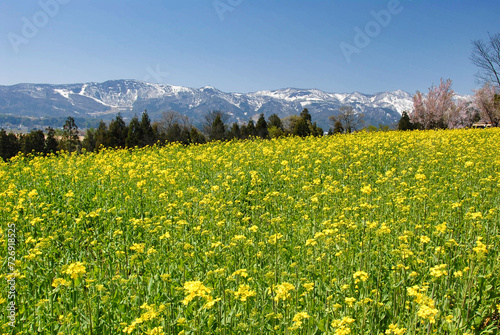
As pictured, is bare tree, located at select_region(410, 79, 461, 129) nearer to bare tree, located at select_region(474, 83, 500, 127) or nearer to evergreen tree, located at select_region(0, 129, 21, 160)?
bare tree, located at select_region(474, 83, 500, 127)

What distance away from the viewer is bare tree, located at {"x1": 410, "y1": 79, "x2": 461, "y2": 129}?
54.4m

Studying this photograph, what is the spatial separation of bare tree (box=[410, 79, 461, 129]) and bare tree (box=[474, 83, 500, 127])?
414cm

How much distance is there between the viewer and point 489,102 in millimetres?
46781

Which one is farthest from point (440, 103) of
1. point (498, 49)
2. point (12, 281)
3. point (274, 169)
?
point (12, 281)

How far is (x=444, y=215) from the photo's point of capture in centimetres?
600

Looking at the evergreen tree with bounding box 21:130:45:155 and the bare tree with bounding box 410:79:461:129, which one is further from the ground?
the bare tree with bounding box 410:79:461:129

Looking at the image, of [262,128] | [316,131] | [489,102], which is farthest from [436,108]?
[262,128]

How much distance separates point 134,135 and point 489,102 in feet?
178

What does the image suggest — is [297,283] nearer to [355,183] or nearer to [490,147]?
[355,183]

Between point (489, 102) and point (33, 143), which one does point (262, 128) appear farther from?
point (33, 143)

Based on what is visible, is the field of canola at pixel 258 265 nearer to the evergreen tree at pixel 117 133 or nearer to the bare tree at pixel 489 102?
the evergreen tree at pixel 117 133

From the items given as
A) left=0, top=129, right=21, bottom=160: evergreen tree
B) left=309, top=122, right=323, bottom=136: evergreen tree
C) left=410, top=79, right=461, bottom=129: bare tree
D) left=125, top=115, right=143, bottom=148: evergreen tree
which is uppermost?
left=410, top=79, right=461, bottom=129: bare tree

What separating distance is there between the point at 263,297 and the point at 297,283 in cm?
43

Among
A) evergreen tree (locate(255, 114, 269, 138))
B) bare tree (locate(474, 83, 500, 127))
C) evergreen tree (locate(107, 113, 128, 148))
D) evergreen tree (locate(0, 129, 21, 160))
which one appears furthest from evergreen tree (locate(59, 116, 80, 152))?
bare tree (locate(474, 83, 500, 127))
